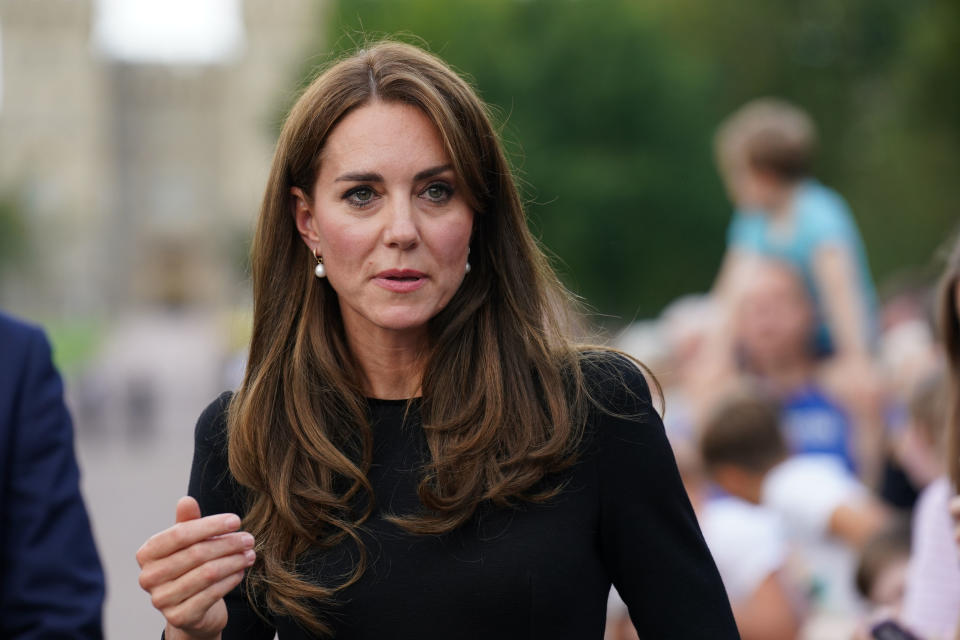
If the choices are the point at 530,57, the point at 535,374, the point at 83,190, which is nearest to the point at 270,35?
the point at 83,190

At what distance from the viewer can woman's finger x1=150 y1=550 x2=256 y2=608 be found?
86.5 inches

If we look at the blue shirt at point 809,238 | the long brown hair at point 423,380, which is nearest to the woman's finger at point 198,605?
the long brown hair at point 423,380

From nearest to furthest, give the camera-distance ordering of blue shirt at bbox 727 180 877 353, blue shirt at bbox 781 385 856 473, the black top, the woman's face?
the black top < the woman's face < blue shirt at bbox 781 385 856 473 < blue shirt at bbox 727 180 877 353

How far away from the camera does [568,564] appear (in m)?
2.29

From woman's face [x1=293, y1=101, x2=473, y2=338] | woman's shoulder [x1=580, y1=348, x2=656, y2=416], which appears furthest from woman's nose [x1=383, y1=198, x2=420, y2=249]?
woman's shoulder [x1=580, y1=348, x2=656, y2=416]

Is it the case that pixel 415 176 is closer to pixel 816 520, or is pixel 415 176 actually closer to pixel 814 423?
pixel 816 520

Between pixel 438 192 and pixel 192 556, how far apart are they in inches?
29.3

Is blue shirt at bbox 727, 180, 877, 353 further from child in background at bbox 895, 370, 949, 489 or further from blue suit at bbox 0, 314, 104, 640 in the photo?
blue suit at bbox 0, 314, 104, 640

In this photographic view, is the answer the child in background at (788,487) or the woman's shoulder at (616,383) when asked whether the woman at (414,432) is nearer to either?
the woman's shoulder at (616,383)

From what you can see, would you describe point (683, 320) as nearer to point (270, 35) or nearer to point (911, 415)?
point (911, 415)

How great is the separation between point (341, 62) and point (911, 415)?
2607 millimetres

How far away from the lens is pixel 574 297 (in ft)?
8.89

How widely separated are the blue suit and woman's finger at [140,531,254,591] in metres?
0.49

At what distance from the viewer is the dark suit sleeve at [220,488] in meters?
2.51
